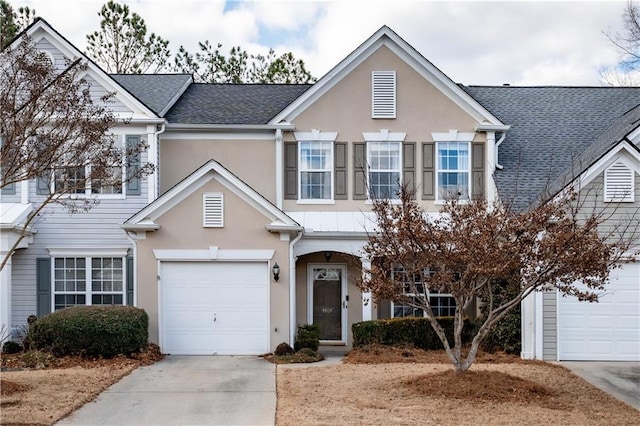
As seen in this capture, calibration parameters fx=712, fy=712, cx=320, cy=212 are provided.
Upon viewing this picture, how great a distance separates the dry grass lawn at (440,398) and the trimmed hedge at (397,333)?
89.1 inches

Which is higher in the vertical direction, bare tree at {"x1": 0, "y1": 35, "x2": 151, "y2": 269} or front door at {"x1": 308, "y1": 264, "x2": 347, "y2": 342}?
bare tree at {"x1": 0, "y1": 35, "x2": 151, "y2": 269}

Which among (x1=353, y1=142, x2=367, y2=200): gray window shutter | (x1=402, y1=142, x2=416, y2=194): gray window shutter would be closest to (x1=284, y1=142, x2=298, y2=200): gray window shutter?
(x1=353, y1=142, x2=367, y2=200): gray window shutter

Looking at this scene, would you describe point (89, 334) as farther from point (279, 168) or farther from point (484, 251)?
point (484, 251)

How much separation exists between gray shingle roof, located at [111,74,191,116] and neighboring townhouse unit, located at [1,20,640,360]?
0.36 ft

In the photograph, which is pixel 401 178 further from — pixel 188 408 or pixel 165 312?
pixel 188 408

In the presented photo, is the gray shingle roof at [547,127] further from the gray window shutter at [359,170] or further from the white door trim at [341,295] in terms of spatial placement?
the white door trim at [341,295]

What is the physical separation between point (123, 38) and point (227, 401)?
2569 centimetres

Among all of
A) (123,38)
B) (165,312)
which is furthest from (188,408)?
(123,38)

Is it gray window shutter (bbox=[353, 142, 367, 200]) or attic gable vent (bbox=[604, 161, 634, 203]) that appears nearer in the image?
attic gable vent (bbox=[604, 161, 634, 203])

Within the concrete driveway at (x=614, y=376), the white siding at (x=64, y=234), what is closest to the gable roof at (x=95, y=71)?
the white siding at (x=64, y=234)

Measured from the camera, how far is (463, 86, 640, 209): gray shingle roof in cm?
1788

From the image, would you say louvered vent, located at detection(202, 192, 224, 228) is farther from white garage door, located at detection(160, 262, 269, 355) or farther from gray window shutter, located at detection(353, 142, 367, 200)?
gray window shutter, located at detection(353, 142, 367, 200)

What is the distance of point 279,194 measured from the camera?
1814cm

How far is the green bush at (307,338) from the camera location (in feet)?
53.2
